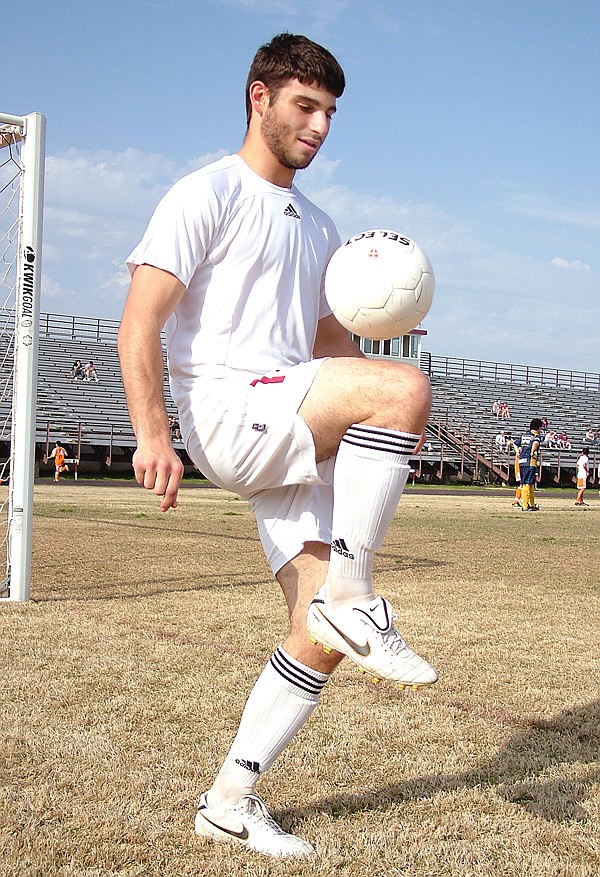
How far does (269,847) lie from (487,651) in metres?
3.10

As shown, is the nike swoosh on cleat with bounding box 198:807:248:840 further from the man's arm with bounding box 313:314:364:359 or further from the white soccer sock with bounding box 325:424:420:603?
the man's arm with bounding box 313:314:364:359

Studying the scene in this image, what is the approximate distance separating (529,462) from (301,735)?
17.3 metres

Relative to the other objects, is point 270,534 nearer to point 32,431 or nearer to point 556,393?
point 32,431

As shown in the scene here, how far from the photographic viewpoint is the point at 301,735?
3.87 meters

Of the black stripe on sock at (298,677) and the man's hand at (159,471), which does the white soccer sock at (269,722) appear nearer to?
the black stripe on sock at (298,677)

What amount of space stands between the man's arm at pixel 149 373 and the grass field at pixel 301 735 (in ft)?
3.51

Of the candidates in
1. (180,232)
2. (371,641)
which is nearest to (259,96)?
(180,232)

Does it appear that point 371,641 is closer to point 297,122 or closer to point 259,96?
point 297,122

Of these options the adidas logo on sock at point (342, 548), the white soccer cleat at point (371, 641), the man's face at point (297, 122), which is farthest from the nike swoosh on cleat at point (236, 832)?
the man's face at point (297, 122)

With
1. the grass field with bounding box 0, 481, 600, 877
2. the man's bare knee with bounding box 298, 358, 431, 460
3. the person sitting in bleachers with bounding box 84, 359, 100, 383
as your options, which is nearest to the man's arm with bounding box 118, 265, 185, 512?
the man's bare knee with bounding box 298, 358, 431, 460

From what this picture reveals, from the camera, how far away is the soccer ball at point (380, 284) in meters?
2.78

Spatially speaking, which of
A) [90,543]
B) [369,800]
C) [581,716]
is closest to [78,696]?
[369,800]

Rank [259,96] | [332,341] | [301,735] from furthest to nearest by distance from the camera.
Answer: [301,735] → [332,341] → [259,96]

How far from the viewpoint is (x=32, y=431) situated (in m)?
6.83
